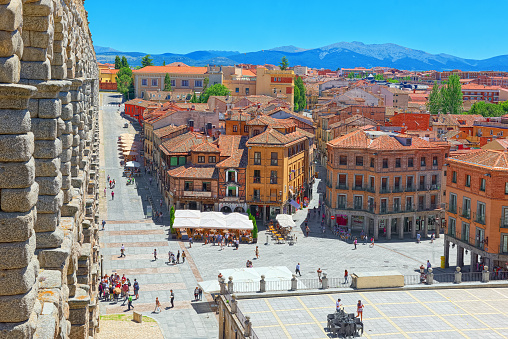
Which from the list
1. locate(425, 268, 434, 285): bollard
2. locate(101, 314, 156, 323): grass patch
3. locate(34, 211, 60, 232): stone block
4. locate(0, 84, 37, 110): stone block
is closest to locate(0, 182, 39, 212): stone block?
locate(0, 84, 37, 110): stone block

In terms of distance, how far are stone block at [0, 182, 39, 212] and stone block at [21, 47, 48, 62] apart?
418cm

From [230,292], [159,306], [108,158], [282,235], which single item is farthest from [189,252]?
[108,158]

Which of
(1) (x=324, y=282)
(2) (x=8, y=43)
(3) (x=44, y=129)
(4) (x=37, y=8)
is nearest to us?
(2) (x=8, y=43)

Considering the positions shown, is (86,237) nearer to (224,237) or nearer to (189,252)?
(189,252)

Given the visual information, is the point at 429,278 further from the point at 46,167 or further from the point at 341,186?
the point at 46,167

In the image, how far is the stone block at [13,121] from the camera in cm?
1013

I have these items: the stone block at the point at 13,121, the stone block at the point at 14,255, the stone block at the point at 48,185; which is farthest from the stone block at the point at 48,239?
→ the stone block at the point at 13,121

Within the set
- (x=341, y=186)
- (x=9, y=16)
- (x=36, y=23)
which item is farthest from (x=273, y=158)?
(x=9, y=16)

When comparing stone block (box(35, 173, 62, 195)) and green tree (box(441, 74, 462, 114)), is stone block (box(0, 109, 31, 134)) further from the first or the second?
green tree (box(441, 74, 462, 114))

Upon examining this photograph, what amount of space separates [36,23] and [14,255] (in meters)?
5.38

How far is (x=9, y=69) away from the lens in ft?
32.3

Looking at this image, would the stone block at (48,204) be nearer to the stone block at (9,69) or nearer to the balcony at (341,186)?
the stone block at (9,69)

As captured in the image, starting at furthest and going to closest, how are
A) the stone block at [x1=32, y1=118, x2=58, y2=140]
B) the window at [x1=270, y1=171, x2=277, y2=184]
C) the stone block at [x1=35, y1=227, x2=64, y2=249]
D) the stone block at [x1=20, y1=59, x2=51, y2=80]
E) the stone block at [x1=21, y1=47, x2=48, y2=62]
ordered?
the window at [x1=270, y1=171, x2=277, y2=184] < the stone block at [x1=35, y1=227, x2=64, y2=249] < the stone block at [x1=32, y1=118, x2=58, y2=140] < the stone block at [x1=20, y1=59, x2=51, y2=80] < the stone block at [x1=21, y1=47, x2=48, y2=62]

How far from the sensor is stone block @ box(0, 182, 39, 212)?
10289mm
